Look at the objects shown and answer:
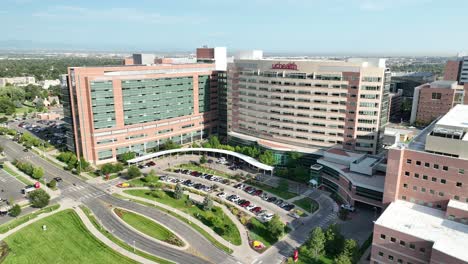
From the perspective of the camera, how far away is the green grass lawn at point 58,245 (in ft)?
218

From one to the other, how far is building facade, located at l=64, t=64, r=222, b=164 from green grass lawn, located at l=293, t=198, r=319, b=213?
70.3 m

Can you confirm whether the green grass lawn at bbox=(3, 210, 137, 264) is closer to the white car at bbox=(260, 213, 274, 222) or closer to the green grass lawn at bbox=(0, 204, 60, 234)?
the green grass lawn at bbox=(0, 204, 60, 234)

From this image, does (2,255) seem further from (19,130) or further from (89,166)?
(19,130)

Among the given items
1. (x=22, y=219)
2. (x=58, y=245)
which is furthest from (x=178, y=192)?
(x=22, y=219)

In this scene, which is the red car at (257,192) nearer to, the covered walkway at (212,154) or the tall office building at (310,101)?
the covered walkway at (212,154)

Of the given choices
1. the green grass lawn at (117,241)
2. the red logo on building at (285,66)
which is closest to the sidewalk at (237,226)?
the green grass lawn at (117,241)

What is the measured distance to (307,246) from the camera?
68125mm


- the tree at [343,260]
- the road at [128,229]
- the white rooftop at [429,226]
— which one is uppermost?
the white rooftop at [429,226]

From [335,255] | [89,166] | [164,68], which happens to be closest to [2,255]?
[89,166]

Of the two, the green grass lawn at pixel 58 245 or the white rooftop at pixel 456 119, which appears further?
the green grass lawn at pixel 58 245

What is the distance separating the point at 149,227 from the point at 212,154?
57693 mm

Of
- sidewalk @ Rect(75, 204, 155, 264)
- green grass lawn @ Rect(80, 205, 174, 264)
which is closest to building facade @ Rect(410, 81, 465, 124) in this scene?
green grass lawn @ Rect(80, 205, 174, 264)

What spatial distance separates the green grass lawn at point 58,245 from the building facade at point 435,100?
186 metres

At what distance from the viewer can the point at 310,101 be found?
4454 inches
